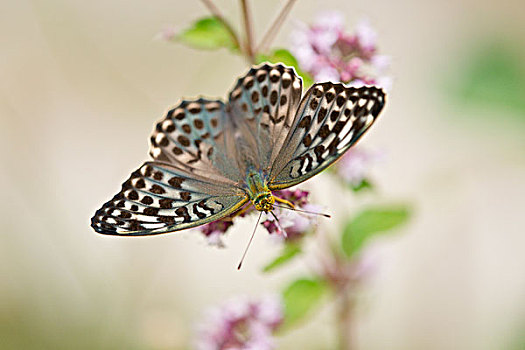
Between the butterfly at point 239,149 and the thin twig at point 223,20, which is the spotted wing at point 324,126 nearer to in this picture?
the butterfly at point 239,149

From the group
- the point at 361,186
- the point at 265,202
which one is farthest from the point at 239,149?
the point at 361,186

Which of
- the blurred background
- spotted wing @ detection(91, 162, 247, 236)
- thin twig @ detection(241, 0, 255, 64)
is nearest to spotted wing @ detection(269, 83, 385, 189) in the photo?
spotted wing @ detection(91, 162, 247, 236)

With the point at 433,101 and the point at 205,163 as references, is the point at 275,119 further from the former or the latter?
the point at 433,101

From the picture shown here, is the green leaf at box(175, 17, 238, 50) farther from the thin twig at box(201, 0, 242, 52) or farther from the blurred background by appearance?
the blurred background

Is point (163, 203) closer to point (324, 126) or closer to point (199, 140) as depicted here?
point (199, 140)

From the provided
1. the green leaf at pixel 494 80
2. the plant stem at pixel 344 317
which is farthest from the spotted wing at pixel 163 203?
the green leaf at pixel 494 80

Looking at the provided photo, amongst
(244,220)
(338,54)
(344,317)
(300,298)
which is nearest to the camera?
(338,54)
